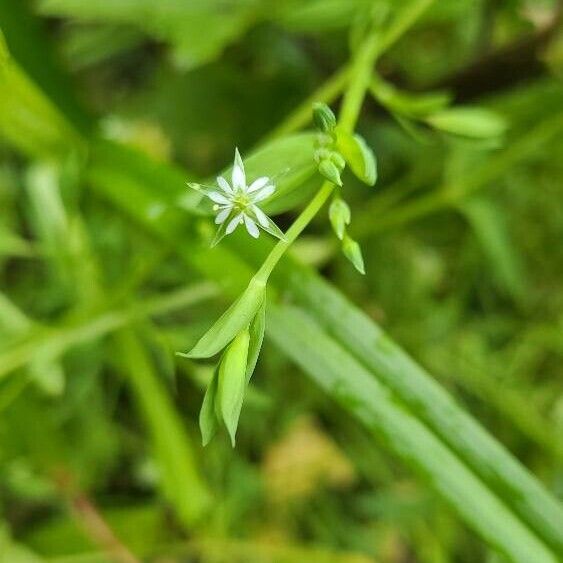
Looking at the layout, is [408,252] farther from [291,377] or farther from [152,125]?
[152,125]

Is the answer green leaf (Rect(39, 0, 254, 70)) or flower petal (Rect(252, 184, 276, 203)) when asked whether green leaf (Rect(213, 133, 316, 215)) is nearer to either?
flower petal (Rect(252, 184, 276, 203))

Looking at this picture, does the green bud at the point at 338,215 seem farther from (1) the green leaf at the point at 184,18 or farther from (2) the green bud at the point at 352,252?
(1) the green leaf at the point at 184,18

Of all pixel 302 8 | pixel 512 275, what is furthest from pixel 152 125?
pixel 512 275

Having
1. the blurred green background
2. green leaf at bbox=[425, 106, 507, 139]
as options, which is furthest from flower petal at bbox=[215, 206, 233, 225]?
the blurred green background

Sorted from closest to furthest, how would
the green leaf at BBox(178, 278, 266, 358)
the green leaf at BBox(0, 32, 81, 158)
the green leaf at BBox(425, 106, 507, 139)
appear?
the green leaf at BBox(178, 278, 266, 358), the green leaf at BBox(425, 106, 507, 139), the green leaf at BBox(0, 32, 81, 158)

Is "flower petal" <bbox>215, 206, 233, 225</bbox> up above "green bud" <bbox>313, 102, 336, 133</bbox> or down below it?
below

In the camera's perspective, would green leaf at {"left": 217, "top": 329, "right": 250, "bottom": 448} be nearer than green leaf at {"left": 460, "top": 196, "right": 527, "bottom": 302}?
Yes
